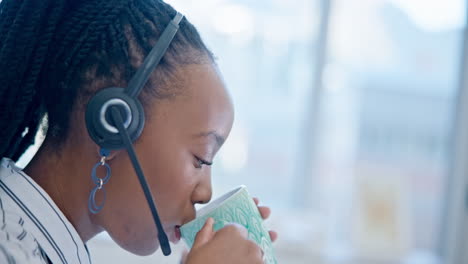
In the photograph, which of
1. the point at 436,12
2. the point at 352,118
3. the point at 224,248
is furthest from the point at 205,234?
the point at 436,12

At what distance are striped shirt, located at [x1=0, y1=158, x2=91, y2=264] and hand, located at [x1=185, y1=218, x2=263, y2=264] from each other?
166 mm

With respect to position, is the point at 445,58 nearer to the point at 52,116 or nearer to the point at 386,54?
the point at 386,54

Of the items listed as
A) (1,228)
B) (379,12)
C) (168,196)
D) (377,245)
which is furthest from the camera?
(379,12)

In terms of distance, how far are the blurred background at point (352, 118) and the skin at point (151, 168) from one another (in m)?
0.85

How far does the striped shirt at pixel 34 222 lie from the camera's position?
2.04 feet

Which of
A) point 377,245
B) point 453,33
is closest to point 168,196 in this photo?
point 377,245

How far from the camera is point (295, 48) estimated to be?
1.64 metres

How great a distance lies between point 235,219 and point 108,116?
20cm

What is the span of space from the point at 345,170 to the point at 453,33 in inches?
21.2

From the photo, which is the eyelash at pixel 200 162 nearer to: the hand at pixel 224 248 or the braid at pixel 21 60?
the hand at pixel 224 248

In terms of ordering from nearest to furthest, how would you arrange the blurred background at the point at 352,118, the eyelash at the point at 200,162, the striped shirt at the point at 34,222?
the striped shirt at the point at 34,222
the eyelash at the point at 200,162
the blurred background at the point at 352,118

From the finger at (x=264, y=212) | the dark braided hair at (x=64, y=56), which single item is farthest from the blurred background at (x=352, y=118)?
the dark braided hair at (x=64, y=56)

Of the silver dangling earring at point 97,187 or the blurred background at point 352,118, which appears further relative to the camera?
the blurred background at point 352,118

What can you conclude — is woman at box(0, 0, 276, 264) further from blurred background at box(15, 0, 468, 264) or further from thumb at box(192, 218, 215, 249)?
blurred background at box(15, 0, 468, 264)
